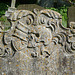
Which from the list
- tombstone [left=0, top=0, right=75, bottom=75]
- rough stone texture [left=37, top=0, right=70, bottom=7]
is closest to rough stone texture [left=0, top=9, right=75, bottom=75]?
tombstone [left=0, top=0, right=75, bottom=75]

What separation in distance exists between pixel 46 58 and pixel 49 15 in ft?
2.95

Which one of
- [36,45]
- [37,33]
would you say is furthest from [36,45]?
[37,33]

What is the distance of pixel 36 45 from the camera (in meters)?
3.17

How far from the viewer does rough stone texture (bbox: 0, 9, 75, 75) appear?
3.08 metres

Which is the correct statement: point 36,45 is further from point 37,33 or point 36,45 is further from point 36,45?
point 37,33

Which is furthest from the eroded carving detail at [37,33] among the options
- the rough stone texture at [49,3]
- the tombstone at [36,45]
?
the rough stone texture at [49,3]

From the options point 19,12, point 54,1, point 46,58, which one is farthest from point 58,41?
point 54,1

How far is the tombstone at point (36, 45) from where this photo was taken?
10.1 feet

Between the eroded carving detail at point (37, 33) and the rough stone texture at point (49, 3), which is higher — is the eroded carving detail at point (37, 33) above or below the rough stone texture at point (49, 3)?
below

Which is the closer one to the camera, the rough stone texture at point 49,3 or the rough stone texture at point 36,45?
the rough stone texture at point 36,45

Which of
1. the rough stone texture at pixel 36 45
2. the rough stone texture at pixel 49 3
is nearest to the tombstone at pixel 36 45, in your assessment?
the rough stone texture at pixel 36 45

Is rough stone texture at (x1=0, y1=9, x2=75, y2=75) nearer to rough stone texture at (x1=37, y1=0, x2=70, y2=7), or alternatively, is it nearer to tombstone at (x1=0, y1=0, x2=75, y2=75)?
tombstone at (x1=0, y1=0, x2=75, y2=75)

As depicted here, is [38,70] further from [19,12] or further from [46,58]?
[19,12]

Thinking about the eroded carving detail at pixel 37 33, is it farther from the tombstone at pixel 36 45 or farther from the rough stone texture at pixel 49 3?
the rough stone texture at pixel 49 3
